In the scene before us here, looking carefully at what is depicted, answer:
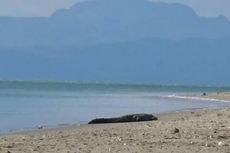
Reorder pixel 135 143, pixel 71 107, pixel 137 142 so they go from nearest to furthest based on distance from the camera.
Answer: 1. pixel 135 143
2. pixel 137 142
3. pixel 71 107

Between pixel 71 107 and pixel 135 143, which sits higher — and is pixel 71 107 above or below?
above

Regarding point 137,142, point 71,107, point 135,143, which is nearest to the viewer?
point 135,143

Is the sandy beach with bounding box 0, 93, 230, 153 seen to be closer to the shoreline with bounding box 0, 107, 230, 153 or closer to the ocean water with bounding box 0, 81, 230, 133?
the shoreline with bounding box 0, 107, 230, 153

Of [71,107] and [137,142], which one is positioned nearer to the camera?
[137,142]

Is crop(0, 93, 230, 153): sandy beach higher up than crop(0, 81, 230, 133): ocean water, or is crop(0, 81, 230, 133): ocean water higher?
crop(0, 81, 230, 133): ocean water

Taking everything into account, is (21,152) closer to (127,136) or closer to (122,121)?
(127,136)

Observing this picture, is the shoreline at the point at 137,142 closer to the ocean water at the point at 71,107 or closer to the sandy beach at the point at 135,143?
the sandy beach at the point at 135,143

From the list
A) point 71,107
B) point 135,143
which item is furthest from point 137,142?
point 71,107

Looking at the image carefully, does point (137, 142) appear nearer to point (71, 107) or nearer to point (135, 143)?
point (135, 143)

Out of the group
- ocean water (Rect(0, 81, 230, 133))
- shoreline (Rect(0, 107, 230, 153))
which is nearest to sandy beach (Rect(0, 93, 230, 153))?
shoreline (Rect(0, 107, 230, 153))

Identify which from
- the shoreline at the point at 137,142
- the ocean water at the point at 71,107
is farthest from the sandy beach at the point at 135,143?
the ocean water at the point at 71,107

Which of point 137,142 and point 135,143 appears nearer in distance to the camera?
point 135,143

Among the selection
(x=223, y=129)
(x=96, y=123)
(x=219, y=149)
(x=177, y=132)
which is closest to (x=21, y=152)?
(x=219, y=149)

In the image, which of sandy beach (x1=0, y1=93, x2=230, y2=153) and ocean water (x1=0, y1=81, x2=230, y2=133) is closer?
sandy beach (x1=0, y1=93, x2=230, y2=153)
